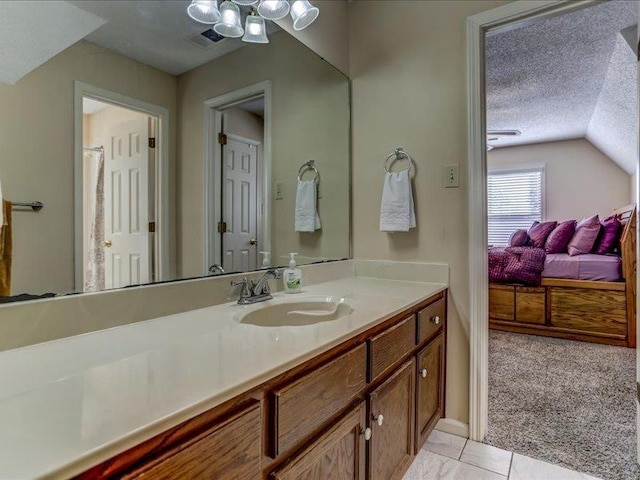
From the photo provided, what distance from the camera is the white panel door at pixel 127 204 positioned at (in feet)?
3.37

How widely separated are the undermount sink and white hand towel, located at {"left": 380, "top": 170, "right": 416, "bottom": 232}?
594 millimetres

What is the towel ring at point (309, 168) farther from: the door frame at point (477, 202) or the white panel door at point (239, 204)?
the door frame at point (477, 202)

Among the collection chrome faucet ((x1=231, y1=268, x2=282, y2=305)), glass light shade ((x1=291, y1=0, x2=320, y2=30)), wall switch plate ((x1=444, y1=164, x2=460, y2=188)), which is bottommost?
chrome faucet ((x1=231, y1=268, x2=282, y2=305))

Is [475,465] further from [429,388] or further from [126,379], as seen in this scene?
[126,379]

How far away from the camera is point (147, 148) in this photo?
3.78 ft

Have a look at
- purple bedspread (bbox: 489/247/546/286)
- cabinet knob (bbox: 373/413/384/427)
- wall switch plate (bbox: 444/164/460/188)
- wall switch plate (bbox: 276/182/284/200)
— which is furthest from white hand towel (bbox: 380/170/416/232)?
purple bedspread (bbox: 489/247/546/286)

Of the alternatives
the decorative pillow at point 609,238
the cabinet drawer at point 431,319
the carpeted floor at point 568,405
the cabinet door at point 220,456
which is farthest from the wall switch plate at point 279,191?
the decorative pillow at point 609,238

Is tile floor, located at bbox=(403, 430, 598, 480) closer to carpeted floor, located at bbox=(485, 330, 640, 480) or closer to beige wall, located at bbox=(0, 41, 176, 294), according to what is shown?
carpeted floor, located at bbox=(485, 330, 640, 480)

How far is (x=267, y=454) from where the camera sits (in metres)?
0.70

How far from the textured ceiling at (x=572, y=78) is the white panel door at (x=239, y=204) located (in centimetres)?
136

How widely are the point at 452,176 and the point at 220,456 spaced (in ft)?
5.03

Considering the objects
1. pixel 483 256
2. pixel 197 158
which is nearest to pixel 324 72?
pixel 197 158

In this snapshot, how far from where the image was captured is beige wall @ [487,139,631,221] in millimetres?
4777

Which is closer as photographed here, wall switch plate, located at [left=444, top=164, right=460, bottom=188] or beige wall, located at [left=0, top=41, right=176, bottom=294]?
beige wall, located at [left=0, top=41, right=176, bottom=294]
